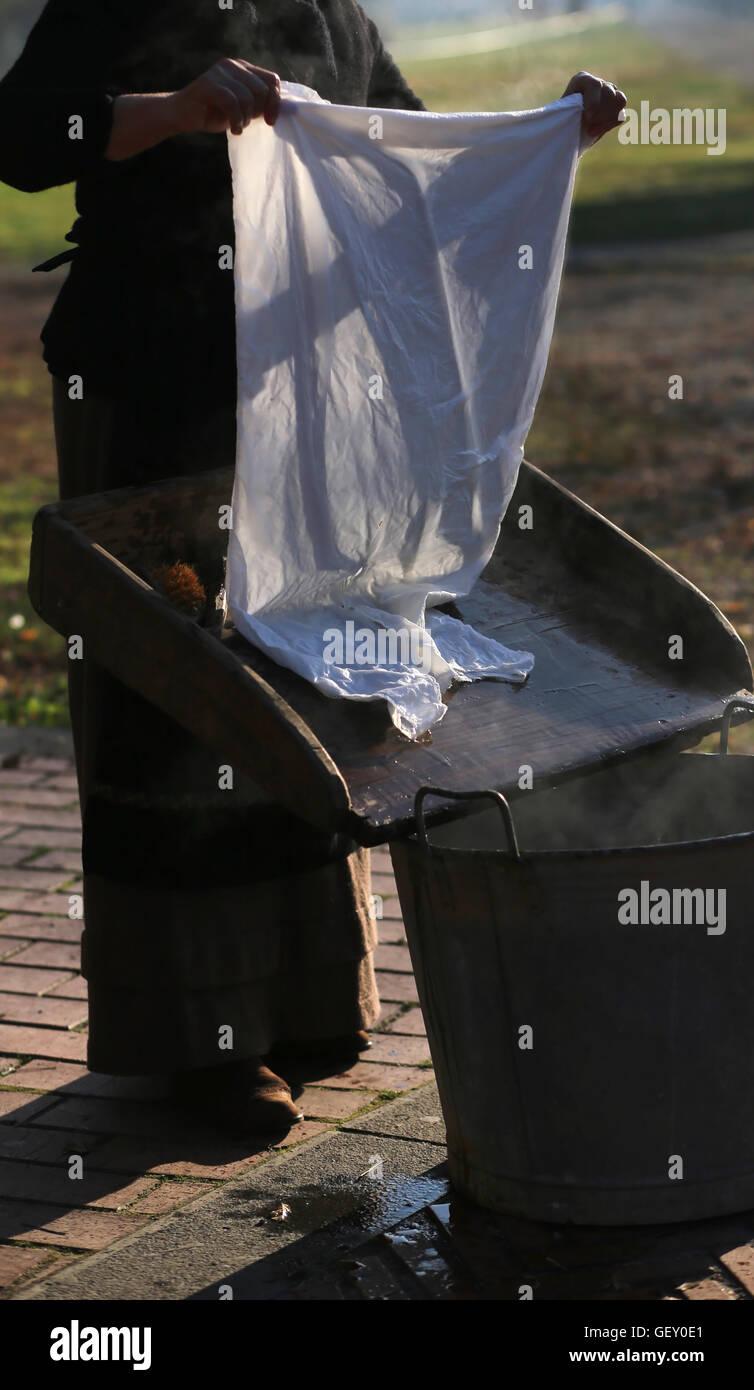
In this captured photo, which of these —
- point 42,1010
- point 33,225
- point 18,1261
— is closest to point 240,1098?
point 18,1261

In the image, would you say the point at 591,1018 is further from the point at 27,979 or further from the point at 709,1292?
the point at 27,979

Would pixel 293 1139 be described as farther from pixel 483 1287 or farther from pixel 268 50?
pixel 268 50

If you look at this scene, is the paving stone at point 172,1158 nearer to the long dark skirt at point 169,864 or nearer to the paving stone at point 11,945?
the long dark skirt at point 169,864

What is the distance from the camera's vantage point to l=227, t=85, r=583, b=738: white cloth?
281 centimetres

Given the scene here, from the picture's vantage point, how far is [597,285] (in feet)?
57.9

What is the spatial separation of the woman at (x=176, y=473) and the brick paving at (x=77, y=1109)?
113 millimetres

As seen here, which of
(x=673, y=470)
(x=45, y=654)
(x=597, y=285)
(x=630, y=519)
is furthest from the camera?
(x=597, y=285)

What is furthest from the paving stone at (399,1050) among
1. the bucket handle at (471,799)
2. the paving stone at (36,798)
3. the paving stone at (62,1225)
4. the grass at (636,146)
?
the grass at (636,146)

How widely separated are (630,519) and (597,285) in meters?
9.63

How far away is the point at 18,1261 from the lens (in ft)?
9.06

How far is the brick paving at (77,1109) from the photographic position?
2918mm

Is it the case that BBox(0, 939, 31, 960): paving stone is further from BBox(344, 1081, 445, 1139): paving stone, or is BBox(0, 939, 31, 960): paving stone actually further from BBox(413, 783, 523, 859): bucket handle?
BBox(413, 783, 523, 859): bucket handle

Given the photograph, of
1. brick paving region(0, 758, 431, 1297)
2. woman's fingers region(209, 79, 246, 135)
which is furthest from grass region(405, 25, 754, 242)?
woman's fingers region(209, 79, 246, 135)
